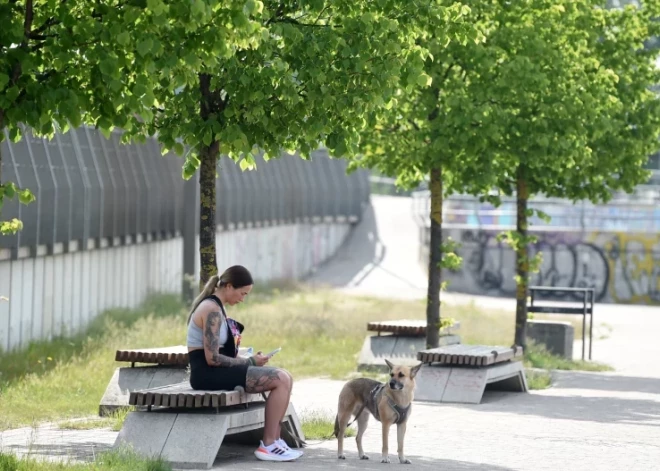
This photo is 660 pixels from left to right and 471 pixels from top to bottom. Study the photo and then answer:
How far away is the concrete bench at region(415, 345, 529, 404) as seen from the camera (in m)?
16.5

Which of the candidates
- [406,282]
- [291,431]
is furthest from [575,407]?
[406,282]

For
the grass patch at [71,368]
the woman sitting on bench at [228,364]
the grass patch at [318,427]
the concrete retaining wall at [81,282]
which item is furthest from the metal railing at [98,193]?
the woman sitting on bench at [228,364]

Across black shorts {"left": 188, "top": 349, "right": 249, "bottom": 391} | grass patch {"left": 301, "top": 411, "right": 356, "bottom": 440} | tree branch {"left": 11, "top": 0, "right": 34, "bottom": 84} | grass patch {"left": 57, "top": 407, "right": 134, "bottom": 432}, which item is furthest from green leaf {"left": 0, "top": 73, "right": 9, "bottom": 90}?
grass patch {"left": 301, "top": 411, "right": 356, "bottom": 440}

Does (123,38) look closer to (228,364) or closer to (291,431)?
(228,364)

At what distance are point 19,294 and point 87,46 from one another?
44.0 feet

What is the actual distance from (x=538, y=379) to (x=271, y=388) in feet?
28.3

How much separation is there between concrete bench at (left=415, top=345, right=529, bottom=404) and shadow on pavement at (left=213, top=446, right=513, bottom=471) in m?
4.87

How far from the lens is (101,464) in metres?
9.77

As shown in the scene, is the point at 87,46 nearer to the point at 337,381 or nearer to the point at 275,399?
the point at 275,399

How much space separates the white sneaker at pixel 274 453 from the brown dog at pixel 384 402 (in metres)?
0.41

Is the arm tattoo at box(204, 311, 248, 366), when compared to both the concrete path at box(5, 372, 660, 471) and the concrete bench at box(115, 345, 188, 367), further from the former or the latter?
the concrete bench at box(115, 345, 188, 367)

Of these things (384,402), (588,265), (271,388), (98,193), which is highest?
(98,193)

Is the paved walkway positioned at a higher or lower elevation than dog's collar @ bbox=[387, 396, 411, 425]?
lower

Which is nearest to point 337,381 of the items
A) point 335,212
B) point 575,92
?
point 575,92
